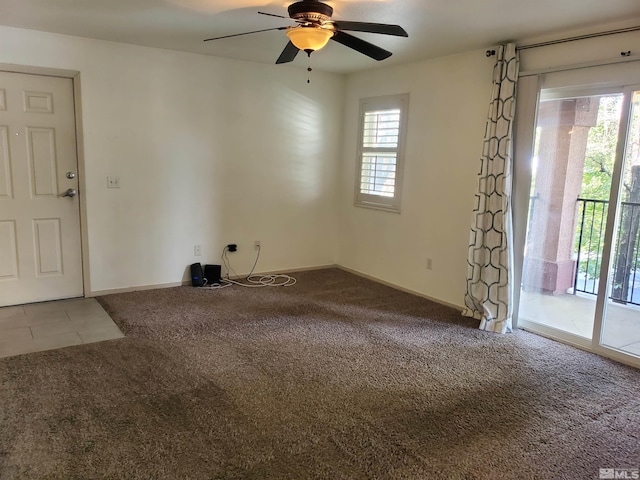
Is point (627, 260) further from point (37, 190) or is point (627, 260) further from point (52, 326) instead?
point (37, 190)

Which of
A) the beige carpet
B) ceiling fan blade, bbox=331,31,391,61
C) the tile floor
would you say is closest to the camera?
the beige carpet

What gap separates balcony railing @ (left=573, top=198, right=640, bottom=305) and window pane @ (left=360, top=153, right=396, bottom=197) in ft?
6.64

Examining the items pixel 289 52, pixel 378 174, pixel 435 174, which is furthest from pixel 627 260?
pixel 289 52

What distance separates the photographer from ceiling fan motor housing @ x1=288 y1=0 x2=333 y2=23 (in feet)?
9.24

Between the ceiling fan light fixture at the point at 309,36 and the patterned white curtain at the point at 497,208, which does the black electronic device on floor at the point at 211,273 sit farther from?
the ceiling fan light fixture at the point at 309,36

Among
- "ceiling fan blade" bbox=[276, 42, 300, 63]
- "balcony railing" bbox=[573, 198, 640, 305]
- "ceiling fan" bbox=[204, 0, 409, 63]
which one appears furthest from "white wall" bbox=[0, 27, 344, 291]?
"balcony railing" bbox=[573, 198, 640, 305]

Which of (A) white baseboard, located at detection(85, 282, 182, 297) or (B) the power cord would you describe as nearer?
(A) white baseboard, located at detection(85, 282, 182, 297)

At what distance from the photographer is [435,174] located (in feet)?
15.4

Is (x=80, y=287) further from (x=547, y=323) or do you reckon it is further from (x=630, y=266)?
(x=630, y=266)

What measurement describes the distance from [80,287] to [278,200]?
2.32 metres

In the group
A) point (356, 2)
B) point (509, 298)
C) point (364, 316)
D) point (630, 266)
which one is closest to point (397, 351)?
point (364, 316)

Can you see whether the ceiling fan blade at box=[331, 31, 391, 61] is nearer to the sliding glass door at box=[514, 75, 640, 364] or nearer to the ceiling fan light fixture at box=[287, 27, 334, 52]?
the ceiling fan light fixture at box=[287, 27, 334, 52]

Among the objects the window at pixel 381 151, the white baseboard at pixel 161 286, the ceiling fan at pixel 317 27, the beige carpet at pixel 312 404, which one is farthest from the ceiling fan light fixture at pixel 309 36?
the white baseboard at pixel 161 286

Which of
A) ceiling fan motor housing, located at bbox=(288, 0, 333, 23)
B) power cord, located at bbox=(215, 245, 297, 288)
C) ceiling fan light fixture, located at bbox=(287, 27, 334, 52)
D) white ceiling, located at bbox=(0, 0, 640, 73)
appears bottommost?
power cord, located at bbox=(215, 245, 297, 288)
